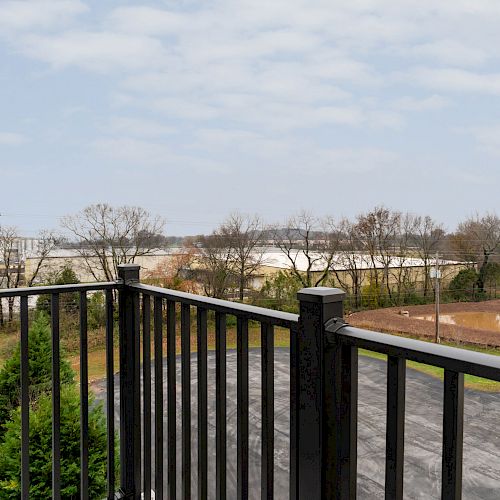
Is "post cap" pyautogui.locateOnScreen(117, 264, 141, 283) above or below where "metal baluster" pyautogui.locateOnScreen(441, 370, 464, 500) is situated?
above

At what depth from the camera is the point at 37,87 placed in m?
17.3

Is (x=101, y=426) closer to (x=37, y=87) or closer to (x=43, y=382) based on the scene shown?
(x=43, y=382)

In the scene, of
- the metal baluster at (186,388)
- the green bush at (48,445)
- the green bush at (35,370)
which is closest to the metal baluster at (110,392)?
the metal baluster at (186,388)

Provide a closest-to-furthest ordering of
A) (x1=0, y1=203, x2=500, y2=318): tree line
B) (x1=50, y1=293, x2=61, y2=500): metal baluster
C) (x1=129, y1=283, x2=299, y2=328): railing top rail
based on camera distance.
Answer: (x1=129, y1=283, x2=299, y2=328): railing top rail < (x1=50, y1=293, x2=61, y2=500): metal baluster < (x1=0, y1=203, x2=500, y2=318): tree line

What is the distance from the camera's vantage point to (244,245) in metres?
8.86

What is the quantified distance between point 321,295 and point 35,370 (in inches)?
200

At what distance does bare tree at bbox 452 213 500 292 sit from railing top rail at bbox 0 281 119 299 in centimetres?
597

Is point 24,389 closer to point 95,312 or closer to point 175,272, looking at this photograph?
point 95,312

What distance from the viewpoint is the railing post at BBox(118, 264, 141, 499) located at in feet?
5.98

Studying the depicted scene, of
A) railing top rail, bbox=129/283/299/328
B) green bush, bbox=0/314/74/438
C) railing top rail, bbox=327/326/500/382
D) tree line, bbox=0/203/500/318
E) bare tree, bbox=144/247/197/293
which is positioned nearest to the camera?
railing top rail, bbox=327/326/500/382

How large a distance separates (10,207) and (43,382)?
744cm

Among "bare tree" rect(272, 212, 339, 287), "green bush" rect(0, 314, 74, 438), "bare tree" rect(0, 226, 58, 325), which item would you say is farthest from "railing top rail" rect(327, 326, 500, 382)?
Result: "bare tree" rect(0, 226, 58, 325)

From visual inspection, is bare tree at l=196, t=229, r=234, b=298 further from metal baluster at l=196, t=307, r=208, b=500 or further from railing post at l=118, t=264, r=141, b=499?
metal baluster at l=196, t=307, r=208, b=500

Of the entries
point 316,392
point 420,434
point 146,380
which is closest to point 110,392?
point 146,380
